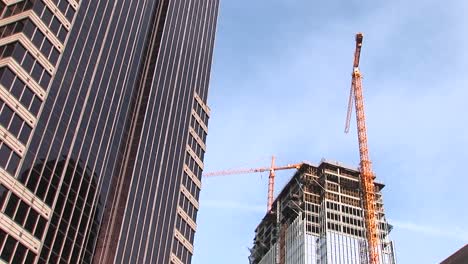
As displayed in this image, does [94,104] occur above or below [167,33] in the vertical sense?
below

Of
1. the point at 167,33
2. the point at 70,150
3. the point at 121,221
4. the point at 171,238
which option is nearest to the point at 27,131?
the point at 70,150

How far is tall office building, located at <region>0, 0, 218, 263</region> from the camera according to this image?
75125 millimetres

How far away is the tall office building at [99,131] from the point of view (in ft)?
246

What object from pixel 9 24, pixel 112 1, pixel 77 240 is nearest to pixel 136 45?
pixel 112 1

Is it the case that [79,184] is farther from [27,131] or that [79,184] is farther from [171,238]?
[171,238]

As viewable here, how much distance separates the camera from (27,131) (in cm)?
7631

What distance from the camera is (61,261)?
256 feet

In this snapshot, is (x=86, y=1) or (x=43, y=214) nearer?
(x=43, y=214)

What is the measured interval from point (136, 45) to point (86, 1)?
14.6 m

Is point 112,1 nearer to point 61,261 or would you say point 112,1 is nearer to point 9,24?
point 9,24

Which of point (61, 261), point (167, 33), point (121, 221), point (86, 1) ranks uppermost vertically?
point (167, 33)

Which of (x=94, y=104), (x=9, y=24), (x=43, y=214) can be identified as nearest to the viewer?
(x=43, y=214)

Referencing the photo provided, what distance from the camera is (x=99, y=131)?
9206 centimetres

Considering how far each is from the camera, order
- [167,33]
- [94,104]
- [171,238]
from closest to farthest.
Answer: [94,104], [171,238], [167,33]
